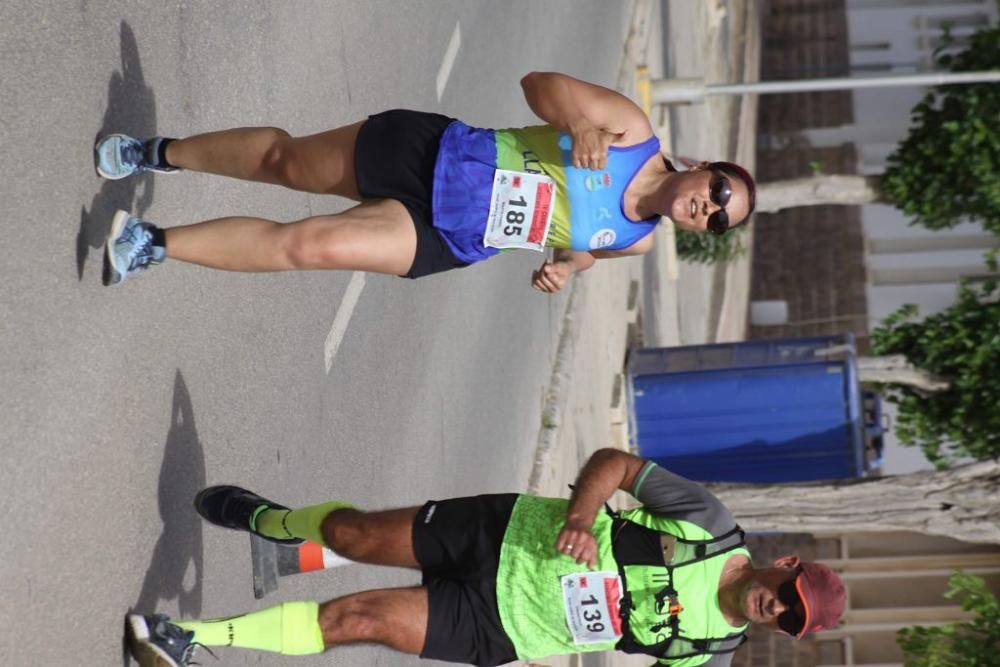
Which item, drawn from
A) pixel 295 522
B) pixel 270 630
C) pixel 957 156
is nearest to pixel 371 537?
pixel 295 522

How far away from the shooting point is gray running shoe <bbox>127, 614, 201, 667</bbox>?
4816mm

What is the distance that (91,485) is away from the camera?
4.74m

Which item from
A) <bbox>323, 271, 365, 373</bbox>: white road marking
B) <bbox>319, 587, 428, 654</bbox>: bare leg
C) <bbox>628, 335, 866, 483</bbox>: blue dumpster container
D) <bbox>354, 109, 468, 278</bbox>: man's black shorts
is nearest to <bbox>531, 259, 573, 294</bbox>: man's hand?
<bbox>354, 109, 468, 278</bbox>: man's black shorts

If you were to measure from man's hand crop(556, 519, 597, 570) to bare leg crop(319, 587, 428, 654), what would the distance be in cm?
63

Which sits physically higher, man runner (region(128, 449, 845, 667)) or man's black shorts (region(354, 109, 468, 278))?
man's black shorts (region(354, 109, 468, 278))

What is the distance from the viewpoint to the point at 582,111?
500 cm

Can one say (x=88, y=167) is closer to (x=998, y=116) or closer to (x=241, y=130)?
(x=241, y=130)

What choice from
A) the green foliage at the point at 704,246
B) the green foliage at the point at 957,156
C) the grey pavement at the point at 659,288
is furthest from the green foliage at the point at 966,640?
the green foliage at the point at 704,246

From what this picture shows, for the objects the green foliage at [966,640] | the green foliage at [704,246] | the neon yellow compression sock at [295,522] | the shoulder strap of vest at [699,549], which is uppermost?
the green foliage at [704,246]

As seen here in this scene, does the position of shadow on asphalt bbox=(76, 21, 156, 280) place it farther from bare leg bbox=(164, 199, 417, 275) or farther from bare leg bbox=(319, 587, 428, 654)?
bare leg bbox=(319, 587, 428, 654)

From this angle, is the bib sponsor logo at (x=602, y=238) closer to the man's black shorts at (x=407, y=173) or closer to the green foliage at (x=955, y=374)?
the man's black shorts at (x=407, y=173)

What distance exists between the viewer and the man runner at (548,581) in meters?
5.04

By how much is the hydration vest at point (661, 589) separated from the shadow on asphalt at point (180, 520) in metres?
1.75

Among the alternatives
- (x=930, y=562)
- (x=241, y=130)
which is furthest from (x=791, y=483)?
(x=930, y=562)
